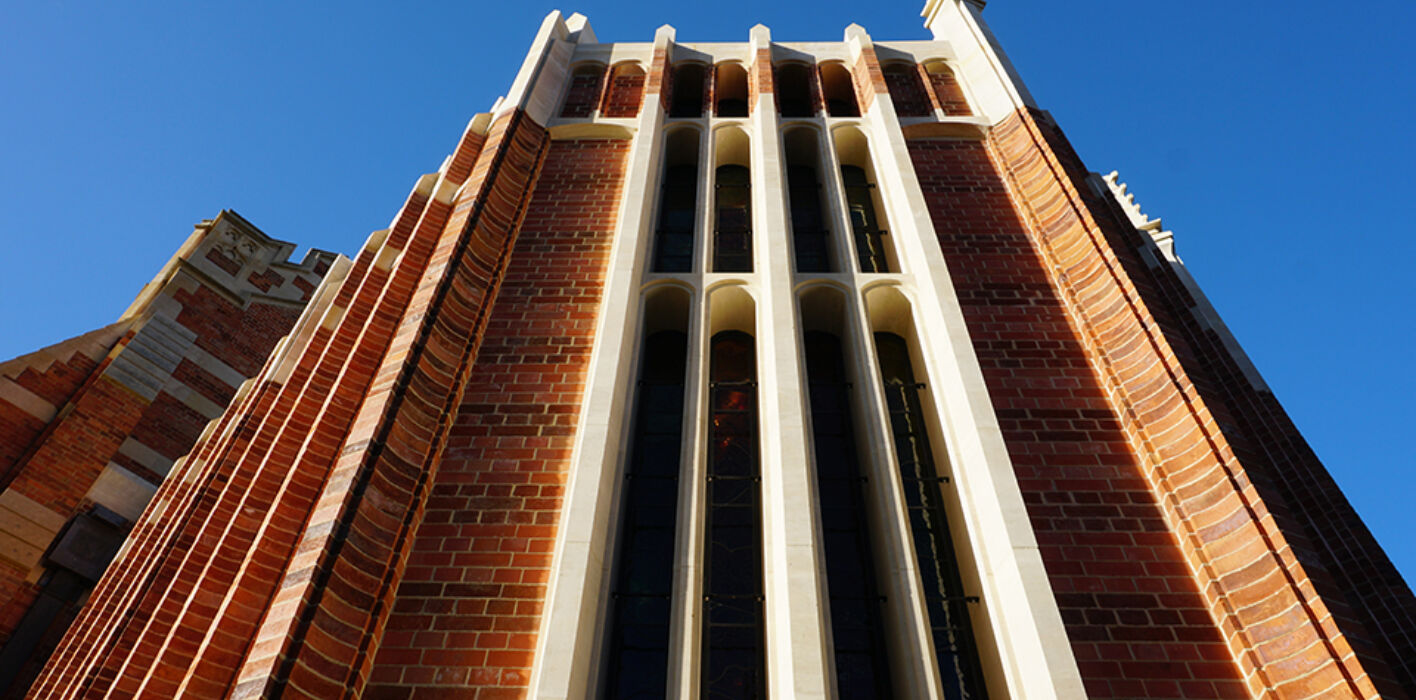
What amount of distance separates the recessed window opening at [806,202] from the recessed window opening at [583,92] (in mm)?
2294

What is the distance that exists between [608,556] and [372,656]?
129cm

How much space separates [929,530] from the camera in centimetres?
536

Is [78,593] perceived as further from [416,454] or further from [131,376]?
[416,454]

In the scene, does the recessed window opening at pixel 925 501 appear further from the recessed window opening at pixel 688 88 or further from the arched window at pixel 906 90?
the recessed window opening at pixel 688 88

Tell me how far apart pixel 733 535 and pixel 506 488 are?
4.60 feet

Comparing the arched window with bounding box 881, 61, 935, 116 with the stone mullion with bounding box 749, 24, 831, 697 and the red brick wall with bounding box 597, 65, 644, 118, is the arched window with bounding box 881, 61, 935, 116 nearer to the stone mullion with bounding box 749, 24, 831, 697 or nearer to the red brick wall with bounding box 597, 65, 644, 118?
the stone mullion with bounding box 749, 24, 831, 697

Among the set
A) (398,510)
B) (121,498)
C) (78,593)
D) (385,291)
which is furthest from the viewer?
(121,498)

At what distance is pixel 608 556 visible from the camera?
4812 millimetres

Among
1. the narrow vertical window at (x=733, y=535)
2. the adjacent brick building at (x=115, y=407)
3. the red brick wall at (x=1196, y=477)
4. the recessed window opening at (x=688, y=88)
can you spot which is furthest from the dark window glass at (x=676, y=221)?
the adjacent brick building at (x=115, y=407)

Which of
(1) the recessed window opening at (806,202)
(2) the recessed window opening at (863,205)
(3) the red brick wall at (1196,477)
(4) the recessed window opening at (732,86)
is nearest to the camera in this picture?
(3) the red brick wall at (1196,477)

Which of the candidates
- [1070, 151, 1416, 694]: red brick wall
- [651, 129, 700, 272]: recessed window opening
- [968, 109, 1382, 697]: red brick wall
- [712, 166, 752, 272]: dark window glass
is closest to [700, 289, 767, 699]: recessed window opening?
[651, 129, 700, 272]: recessed window opening

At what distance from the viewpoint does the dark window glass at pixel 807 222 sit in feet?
26.5

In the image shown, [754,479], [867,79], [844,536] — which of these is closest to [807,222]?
[867,79]

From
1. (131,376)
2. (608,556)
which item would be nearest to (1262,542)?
(608,556)
